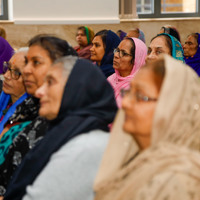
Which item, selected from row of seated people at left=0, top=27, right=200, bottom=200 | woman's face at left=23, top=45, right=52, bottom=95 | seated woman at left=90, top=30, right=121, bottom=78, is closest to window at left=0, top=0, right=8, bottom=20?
seated woman at left=90, top=30, right=121, bottom=78

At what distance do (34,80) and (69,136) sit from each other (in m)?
0.63

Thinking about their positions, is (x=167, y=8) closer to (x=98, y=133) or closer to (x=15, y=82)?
(x=15, y=82)

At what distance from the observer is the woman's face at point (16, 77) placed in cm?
265

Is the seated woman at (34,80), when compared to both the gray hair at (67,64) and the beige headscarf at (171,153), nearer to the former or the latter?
the gray hair at (67,64)

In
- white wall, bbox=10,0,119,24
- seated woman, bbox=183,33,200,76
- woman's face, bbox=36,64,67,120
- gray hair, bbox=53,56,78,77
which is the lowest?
seated woman, bbox=183,33,200,76

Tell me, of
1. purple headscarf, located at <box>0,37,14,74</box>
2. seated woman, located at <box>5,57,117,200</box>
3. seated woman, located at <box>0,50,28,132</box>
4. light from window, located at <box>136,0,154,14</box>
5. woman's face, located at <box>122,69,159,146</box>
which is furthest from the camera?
light from window, located at <box>136,0,154,14</box>

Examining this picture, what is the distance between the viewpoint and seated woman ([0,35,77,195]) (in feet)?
7.00

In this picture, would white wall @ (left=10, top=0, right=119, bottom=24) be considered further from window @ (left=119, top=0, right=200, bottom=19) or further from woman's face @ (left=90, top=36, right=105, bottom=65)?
woman's face @ (left=90, top=36, right=105, bottom=65)

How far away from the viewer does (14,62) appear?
2.67 meters

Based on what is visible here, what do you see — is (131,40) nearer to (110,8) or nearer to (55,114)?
(55,114)

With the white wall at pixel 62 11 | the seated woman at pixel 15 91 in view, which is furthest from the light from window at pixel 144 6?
the seated woman at pixel 15 91

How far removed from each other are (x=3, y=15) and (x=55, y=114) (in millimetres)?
6254

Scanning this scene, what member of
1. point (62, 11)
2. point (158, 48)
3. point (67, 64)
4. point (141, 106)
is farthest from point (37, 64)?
point (62, 11)

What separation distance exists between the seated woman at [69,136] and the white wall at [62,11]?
205 inches
